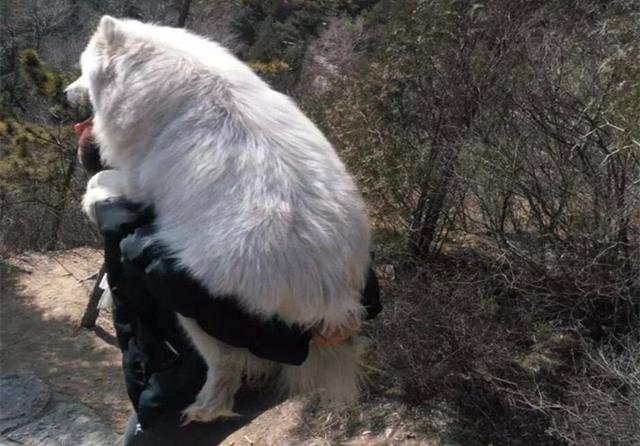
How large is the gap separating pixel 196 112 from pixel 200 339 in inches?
22.4

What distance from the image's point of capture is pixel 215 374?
170 centimetres

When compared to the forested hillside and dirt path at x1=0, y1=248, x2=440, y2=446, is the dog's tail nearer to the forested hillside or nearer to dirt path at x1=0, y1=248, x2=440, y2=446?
the forested hillside

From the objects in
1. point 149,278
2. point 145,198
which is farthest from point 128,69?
point 149,278

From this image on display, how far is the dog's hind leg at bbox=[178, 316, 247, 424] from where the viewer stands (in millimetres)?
1688

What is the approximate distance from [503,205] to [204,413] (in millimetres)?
3133

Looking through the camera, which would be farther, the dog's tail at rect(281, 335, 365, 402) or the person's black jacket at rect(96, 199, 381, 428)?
the dog's tail at rect(281, 335, 365, 402)

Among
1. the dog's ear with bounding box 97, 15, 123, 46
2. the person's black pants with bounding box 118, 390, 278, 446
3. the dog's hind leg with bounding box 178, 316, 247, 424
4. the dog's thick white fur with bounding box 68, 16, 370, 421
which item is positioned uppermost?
the dog's ear with bounding box 97, 15, 123, 46

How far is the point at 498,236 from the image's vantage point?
14.5ft

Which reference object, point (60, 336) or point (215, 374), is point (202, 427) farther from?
point (60, 336)

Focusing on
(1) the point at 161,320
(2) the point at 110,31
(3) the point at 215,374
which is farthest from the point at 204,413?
(2) the point at 110,31

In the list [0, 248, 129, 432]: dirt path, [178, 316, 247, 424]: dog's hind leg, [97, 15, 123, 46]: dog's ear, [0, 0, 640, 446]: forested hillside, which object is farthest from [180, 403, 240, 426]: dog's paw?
[0, 248, 129, 432]: dirt path

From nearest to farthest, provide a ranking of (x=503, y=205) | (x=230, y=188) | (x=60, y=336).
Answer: (x=230, y=188) < (x=503, y=205) < (x=60, y=336)

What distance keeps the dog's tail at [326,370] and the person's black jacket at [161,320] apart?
0.11 metres

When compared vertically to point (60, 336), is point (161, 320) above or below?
above
